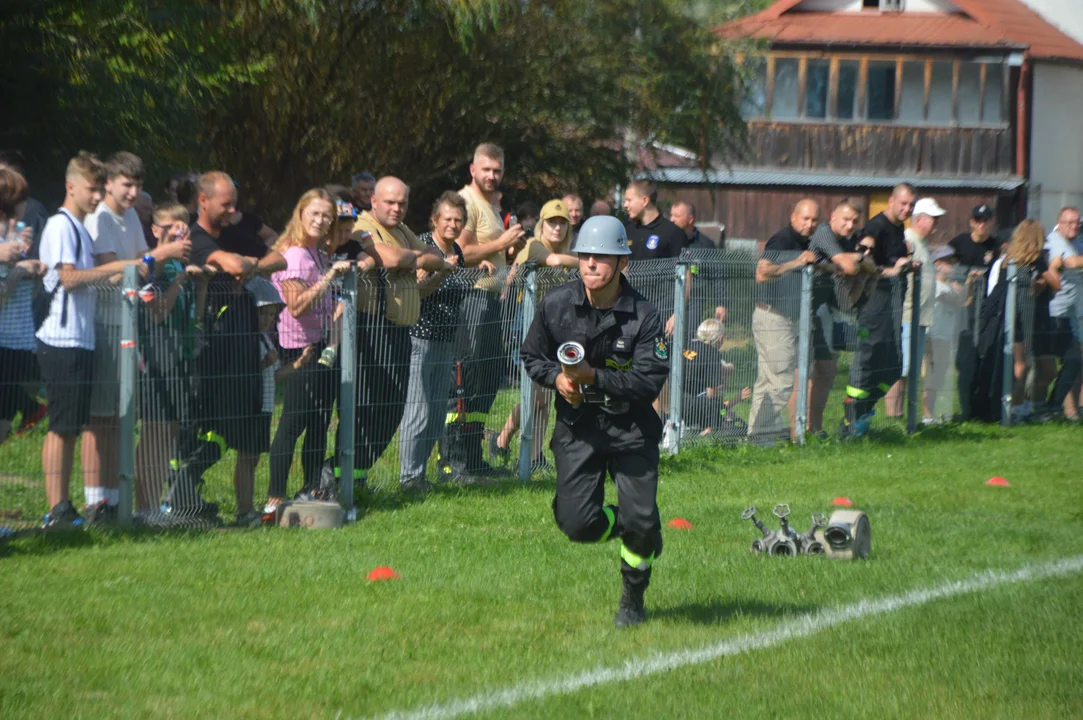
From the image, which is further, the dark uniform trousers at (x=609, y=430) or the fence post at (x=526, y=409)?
the fence post at (x=526, y=409)

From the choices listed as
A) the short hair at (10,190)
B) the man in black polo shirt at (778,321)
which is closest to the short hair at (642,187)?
the man in black polo shirt at (778,321)

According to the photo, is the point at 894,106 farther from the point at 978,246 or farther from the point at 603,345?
the point at 603,345

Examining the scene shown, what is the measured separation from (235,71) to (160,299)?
380 inches

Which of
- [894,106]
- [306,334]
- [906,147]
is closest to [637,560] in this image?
[306,334]

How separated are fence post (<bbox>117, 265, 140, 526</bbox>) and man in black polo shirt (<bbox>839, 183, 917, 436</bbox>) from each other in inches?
316

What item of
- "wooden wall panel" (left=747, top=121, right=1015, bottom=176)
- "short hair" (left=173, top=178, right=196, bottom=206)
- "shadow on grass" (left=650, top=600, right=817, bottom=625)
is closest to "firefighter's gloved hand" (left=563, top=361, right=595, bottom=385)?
"shadow on grass" (left=650, top=600, right=817, bottom=625)

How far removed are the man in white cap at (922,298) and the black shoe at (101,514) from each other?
9.13m

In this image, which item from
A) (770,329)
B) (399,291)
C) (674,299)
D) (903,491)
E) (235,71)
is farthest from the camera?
(235,71)

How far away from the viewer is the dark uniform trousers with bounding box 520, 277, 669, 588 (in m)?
6.79

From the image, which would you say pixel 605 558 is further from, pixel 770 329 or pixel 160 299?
pixel 770 329

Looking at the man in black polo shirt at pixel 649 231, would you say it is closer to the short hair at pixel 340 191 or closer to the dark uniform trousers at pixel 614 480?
the short hair at pixel 340 191

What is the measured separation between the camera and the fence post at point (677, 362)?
1241cm

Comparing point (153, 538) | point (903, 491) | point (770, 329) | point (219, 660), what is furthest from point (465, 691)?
point (770, 329)

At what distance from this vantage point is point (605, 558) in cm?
845
